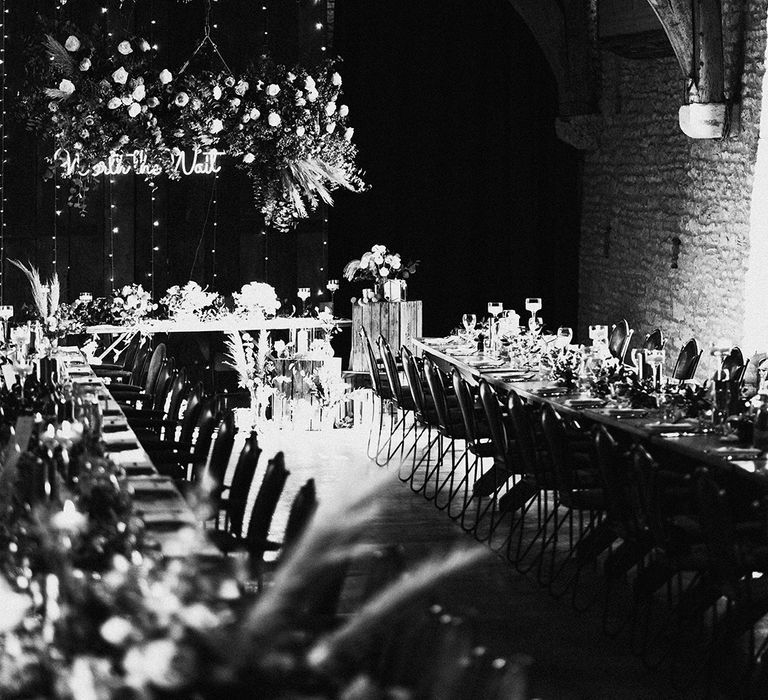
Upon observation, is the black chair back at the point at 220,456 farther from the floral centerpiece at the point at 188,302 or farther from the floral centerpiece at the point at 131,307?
the floral centerpiece at the point at 188,302

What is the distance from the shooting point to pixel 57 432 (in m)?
4.86

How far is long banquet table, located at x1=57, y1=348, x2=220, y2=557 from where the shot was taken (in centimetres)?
389

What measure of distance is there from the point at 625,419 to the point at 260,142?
589 cm

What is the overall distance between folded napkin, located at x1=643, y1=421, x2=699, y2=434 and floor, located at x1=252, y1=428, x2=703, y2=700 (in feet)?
2.83

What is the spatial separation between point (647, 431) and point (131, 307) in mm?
6193

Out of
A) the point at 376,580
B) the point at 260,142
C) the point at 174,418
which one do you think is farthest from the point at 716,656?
the point at 260,142

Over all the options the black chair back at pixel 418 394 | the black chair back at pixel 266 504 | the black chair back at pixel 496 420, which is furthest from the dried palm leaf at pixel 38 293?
the black chair back at pixel 266 504

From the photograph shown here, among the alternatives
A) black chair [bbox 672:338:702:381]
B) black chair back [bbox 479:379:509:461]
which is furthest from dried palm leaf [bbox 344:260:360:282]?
black chair back [bbox 479:379:509:461]

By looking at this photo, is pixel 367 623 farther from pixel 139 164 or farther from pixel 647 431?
pixel 139 164

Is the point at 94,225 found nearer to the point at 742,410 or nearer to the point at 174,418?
the point at 174,418

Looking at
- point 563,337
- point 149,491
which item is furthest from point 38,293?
point 149,491

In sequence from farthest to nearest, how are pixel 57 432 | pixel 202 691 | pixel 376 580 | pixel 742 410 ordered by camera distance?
1. pixel 742 410
2. pixel 57 432
3. pixel 376 580
4. pixel 202 691

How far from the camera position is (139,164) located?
38.8ft

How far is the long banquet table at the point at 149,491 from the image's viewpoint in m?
3.89
